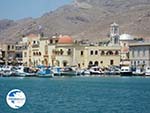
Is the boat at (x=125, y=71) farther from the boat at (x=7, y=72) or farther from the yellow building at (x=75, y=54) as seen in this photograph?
the boat at (x=7, y=72)

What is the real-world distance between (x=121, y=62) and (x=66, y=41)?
11.4 m

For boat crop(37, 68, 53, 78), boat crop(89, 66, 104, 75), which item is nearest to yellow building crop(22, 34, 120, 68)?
boat crop(89, 66, 104, 75)

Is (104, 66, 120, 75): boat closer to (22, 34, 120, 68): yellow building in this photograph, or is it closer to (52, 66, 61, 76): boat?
(22, 34, 120, 68): yellow building

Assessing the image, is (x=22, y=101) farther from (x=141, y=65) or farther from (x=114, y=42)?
(x=114, y=42)

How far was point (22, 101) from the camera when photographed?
28.7 m

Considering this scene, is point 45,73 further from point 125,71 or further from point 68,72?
point 125,71

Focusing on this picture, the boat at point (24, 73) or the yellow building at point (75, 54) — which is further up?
the yellow building at point (75, 54)

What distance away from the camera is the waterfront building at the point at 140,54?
13612 cm

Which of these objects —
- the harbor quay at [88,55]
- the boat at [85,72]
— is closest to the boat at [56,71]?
the boat at [85,72]

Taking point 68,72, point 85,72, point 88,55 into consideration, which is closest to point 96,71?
point 85,72

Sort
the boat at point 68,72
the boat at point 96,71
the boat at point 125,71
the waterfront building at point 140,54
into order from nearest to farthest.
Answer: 1. the boat at point 125,71
2. the boat at point 68,72
3. the boat at point 96,71
4. the waterfront building at point 140,54

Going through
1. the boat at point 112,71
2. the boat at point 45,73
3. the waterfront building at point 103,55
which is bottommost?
the boat at point 45,73

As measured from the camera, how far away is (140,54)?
138250mm

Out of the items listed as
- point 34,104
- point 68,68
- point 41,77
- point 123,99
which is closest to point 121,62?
Result: point 68,68
